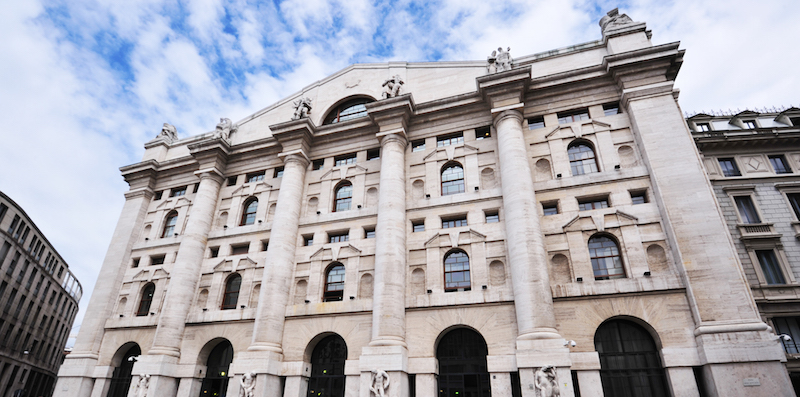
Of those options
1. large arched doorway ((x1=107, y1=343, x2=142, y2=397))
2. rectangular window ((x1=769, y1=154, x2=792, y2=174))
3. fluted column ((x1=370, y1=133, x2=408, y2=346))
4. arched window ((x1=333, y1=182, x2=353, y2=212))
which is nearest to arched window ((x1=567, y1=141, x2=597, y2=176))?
fluted column ((x1=370, y1=133, x2=408, y2=346))

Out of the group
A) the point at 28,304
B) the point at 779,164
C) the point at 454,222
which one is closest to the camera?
the point at 454,222

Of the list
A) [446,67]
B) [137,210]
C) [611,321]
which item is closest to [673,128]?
[611,321]

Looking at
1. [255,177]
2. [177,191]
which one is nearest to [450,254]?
[255,177]

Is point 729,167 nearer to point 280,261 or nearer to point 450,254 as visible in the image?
point 450,254

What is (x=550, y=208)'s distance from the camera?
81.1ft

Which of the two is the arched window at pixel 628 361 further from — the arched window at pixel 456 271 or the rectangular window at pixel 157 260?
the rectangular window at pixel 157 260

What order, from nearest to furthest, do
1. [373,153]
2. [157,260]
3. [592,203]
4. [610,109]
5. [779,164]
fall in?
1. [592,203]
2. [610,109]
3. [779,164]
4. [373,153]
5. [157,260]

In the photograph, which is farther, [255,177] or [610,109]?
[255,177]

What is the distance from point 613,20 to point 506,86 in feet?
29.0

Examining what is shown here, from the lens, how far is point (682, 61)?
82.4 ft

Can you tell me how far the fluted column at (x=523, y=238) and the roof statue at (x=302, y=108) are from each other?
14859 millimetres

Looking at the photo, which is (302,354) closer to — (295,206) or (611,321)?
(295,206)

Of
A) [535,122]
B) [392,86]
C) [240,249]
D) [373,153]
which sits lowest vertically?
[240,249]

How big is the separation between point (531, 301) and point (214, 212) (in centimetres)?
2480
